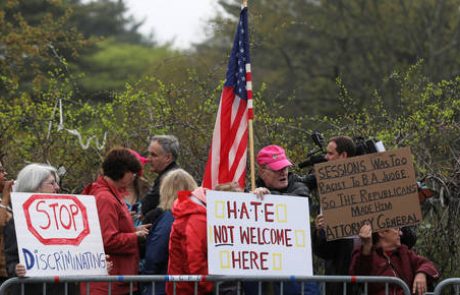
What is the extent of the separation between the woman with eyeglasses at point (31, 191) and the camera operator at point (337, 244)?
1874 mm

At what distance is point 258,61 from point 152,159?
88.4 feet

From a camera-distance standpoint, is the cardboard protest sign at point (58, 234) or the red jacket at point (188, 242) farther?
the red jacket at point (188, 242)

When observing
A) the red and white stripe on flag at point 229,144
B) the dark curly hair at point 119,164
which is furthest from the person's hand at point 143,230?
the red and white stripe on flag at point 229,144

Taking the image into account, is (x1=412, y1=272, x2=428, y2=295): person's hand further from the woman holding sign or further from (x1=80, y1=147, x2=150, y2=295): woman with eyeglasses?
(x1=80, y1=147, x2=150, y2=295): woman with eyeglasses

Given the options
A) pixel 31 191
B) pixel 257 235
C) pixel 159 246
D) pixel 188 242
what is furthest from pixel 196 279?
pixel 31 191

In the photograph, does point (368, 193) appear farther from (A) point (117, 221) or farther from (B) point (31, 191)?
(B) point (31, 191)

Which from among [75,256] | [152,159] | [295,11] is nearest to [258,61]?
[295,11]

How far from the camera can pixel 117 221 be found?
10094 mm

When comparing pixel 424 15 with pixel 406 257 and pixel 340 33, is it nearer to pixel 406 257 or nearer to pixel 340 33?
pixel 340 33

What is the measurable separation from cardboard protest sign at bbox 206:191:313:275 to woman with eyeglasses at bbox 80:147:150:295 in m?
1.43

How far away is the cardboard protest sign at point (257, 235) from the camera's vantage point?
28.7 ft

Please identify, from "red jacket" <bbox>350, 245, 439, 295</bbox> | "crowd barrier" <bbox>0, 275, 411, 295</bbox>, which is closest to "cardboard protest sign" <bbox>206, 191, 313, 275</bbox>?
"crowd barrier" <bbox>0, 275, 411, 295</bbox>

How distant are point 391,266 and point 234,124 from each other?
1668 millimetres

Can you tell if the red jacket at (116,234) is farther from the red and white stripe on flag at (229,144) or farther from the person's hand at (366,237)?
the person's hand at (366,237)
